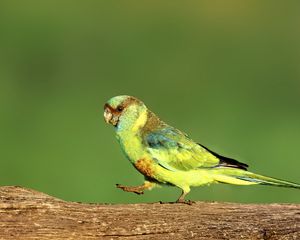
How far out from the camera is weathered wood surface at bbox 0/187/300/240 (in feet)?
14.1

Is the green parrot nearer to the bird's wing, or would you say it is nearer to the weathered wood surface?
the bird's wing

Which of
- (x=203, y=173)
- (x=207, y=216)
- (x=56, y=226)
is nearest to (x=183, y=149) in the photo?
(x=203, y=173)

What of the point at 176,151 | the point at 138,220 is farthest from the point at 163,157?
the point at 138,220

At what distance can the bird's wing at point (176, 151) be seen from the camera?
504 cm

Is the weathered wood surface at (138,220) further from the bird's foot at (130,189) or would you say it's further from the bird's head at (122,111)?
the bird's head at (122,111)

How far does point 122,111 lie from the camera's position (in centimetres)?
507

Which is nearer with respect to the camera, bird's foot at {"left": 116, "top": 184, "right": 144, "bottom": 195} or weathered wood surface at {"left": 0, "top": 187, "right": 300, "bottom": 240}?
weathered wood surface at {"left": 0, "top": 187, "right": 300, "bottom": 240}

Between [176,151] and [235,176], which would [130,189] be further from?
[235,176]

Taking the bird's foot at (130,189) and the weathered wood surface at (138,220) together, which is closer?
the weathered wood surface at (138,220)

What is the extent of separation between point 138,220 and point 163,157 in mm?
613

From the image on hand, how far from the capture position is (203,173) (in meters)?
5.10

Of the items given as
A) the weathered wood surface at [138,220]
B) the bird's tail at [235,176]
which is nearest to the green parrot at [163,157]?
the bird's tail at [235,176]

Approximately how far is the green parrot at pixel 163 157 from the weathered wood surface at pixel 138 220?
0.90ft

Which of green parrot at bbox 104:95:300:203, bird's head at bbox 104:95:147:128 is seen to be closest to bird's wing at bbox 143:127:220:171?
green parrot at bbox 104:95:300:203
